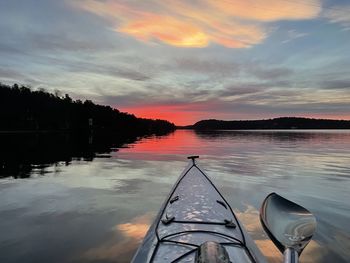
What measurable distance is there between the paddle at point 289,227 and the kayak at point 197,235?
0.56 metres

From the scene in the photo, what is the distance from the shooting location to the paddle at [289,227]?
2857mm

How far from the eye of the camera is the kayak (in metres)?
4.14

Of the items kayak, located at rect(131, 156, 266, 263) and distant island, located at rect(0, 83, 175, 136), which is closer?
kayak, located at rect(131, 156, 266, 263)

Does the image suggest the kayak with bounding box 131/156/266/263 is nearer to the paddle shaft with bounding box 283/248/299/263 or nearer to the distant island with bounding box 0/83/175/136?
the paddle shaft with bounding box 283/248/299/263

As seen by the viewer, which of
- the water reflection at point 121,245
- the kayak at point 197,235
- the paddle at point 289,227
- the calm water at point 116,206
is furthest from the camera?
the calm water at point 116,206

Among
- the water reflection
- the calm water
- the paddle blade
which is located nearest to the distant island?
the calm water

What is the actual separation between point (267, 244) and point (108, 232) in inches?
160

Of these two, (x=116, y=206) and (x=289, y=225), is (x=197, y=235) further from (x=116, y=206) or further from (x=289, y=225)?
(x=116, y=206)

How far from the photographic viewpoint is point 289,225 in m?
2.97

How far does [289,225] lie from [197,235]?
2.42 meters

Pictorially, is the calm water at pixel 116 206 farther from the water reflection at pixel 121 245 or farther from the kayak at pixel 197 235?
the kayak at pixel 197 235

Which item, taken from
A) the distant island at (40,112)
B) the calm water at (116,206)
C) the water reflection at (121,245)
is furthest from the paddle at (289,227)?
the distant island at (40,112)

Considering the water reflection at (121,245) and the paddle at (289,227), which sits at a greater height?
the paddle at (289,227)

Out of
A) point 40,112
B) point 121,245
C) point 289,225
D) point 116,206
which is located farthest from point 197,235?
point 40,112
